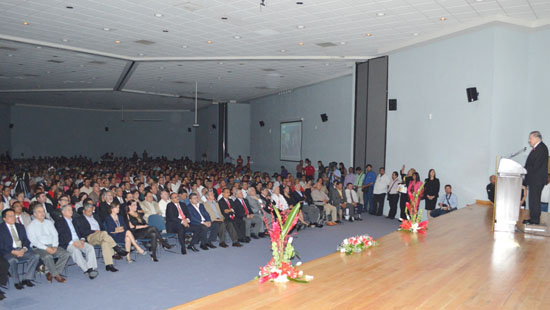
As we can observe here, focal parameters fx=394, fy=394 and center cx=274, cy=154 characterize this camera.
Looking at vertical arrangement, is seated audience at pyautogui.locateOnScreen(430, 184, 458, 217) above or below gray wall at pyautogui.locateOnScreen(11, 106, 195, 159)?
below

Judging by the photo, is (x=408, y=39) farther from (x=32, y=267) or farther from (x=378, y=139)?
(x=32, y=267)

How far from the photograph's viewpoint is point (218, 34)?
981 centimetres

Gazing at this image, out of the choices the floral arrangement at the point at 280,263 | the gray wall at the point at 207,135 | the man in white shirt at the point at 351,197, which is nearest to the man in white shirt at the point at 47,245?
the floral arrangement at the point at 280,263

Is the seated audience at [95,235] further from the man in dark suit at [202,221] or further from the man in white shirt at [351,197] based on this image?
the man in white shirt at [351,197]

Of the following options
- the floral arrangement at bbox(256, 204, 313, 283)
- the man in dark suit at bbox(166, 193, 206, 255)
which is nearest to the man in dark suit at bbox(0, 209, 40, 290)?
the man in dark suit at bbox(166, 193, 206, 255)

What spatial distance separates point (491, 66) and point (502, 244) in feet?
15.6

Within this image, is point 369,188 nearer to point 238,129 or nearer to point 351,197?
point 351,197

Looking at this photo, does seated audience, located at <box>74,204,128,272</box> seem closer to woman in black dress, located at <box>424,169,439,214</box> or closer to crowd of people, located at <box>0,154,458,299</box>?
crowd of people, located at <box>0,154,458,299</box>

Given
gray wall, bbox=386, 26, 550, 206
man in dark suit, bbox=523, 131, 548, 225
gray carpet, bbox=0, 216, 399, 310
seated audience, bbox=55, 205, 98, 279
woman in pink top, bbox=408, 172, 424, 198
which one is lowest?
gray carpet, bbox=0, 216, 399, 310

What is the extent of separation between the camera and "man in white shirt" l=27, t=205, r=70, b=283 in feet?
19.1

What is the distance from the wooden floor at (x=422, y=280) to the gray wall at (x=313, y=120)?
30.8ft

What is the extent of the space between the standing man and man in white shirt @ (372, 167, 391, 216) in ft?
0.70

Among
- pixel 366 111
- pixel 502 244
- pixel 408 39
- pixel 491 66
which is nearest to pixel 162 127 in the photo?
pixel 366 111

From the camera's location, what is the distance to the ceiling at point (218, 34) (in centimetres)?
779
